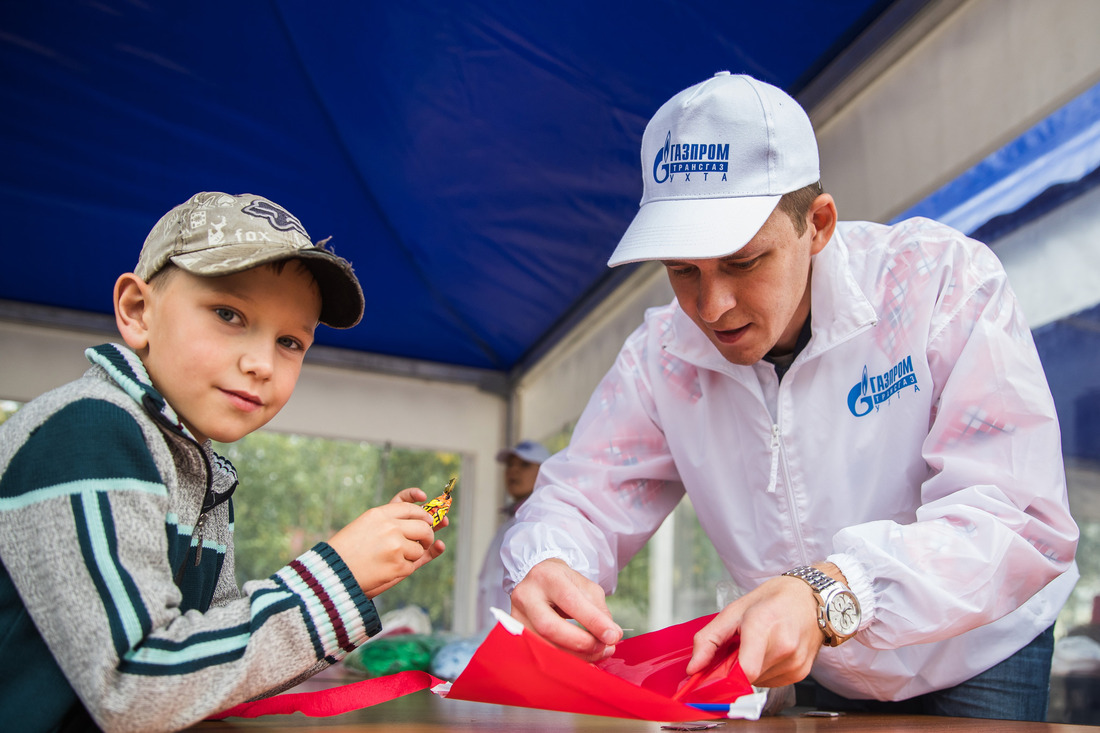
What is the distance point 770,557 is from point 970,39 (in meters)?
1.35

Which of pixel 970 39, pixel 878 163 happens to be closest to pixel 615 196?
pixel 878 163

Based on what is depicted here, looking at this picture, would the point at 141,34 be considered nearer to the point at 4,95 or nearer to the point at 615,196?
the point at 4,95

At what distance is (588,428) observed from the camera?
149 centimetres

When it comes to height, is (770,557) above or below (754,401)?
below

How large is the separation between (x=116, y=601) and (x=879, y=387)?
1.02 meters

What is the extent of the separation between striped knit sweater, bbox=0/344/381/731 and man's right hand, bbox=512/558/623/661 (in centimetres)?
31

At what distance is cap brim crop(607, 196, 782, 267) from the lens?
1.09m

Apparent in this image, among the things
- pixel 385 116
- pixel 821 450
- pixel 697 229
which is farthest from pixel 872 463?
pixel 385 116

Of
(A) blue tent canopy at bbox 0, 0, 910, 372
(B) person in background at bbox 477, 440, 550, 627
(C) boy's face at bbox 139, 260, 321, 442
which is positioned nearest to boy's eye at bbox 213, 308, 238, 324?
(C) boy's face at bbox 139, 260, 321, 442

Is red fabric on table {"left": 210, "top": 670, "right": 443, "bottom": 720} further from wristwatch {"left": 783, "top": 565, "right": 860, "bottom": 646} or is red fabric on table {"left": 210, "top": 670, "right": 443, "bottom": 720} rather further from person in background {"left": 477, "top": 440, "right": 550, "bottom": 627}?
person in background {"left": 477, "top": 440, "right": 550, "bottom": 627}

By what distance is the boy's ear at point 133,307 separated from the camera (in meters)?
0.90

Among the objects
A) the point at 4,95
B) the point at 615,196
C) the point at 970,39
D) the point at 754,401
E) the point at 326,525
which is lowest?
the point at 754,401

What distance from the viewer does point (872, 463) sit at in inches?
48.9

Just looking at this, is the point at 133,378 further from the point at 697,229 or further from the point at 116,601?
the point at 697,229
